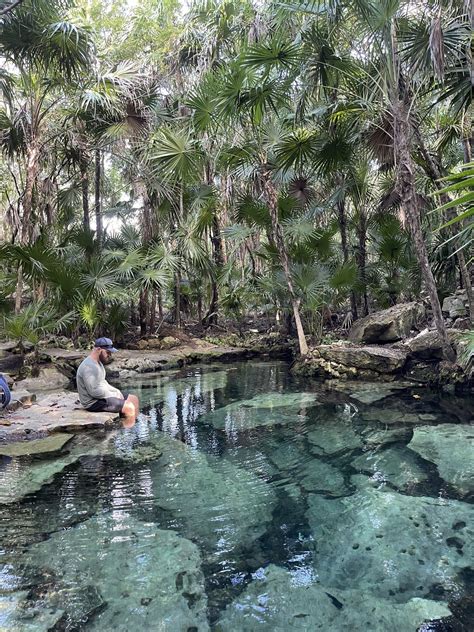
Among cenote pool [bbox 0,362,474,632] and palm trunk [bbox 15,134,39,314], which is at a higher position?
palm trunk [bbox 15,134,39,314]

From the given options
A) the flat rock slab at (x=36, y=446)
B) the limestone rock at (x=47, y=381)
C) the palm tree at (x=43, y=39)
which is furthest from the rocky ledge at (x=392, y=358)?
the palm tree at (x=43, y=39)

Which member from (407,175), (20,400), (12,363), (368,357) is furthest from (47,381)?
(407,175)

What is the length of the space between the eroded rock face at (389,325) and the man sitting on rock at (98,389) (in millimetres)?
5593

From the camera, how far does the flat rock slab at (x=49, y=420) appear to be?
16.6 ft

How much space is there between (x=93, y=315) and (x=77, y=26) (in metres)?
5.36

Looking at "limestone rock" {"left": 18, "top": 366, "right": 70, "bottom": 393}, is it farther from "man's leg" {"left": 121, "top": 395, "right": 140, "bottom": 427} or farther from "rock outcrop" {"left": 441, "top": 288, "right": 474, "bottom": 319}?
"rock outcrop" {"left": 441, "top": 288, "right": 474, "bottom": 319}

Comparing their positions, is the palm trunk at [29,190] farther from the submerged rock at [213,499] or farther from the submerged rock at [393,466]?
the submerged rock at [393,466]

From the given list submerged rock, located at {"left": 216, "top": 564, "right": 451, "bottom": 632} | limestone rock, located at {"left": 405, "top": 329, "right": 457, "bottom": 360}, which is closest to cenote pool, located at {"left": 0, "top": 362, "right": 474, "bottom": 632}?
submerged rock, located at {"left": 216, "top": 564, "right": 451, "bottom": 632}

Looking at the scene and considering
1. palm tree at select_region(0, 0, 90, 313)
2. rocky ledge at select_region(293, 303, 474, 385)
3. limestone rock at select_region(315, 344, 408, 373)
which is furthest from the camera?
limestone rock at select_region(315, 344, 408, 373)

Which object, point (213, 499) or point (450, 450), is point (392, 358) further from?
point (213, 499)

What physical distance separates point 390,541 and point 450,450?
1.92 metres

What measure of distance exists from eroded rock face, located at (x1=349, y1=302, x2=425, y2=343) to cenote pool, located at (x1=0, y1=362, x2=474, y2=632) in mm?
3917

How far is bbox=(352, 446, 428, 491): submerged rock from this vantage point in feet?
12.5

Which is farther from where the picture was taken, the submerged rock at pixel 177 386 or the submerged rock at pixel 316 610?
the submerged rock at pixel 177 386
